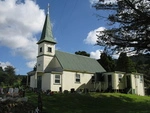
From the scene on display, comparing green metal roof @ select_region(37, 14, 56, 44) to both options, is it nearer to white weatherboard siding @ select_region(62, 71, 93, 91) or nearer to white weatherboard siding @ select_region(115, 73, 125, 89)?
white weatherboard siding @ select_region(62, 71, 93, 91)

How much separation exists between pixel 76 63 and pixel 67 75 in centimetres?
406

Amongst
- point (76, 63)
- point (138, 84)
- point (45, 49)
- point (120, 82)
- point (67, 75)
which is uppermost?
point (45, 49)

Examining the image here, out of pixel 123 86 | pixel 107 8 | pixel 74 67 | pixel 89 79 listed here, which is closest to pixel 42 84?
pixel 74 67

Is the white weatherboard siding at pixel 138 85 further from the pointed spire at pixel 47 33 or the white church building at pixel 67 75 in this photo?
the pointed spire at pixel 47 33

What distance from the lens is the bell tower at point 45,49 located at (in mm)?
29609

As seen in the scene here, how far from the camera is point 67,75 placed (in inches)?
1130

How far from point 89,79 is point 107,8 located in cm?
1687

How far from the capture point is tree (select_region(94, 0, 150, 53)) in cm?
1564

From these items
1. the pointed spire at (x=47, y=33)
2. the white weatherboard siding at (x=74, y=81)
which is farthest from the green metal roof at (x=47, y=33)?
the white weatherboard siding at (x=74, y=81)

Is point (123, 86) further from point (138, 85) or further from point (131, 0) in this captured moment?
point (131, 0)

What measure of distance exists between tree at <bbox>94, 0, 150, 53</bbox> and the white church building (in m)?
11.8

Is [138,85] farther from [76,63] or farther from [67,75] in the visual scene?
[67,75]

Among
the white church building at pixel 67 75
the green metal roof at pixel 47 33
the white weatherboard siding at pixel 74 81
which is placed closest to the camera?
the white church building at pixel 67 75

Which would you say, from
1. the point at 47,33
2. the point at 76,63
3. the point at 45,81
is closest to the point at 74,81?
the point at 76,63
